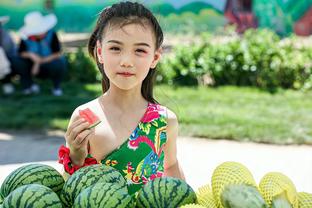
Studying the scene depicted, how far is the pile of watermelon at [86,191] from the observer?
1914mm

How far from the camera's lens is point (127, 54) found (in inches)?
97.5

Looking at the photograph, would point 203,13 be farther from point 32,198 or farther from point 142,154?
point 32,198

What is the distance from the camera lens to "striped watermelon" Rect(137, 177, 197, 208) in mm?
1995

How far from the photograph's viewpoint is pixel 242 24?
12.7m

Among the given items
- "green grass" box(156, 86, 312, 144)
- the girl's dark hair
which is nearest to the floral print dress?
the girl's dark hair

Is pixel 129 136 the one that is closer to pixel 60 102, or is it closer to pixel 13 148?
pixel 13 148

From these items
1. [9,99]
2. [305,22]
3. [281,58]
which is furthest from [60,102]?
[305,22]

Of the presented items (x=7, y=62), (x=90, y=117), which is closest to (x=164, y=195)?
(x=90, y=117)

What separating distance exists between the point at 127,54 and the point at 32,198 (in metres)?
0.82

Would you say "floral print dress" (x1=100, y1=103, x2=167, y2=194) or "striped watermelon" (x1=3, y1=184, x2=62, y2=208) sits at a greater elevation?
"striped watermelon" (x1=3, y1=184, x2=62, y2=208)

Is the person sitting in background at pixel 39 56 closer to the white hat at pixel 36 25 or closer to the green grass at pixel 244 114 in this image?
the white hat at pixel 36 25

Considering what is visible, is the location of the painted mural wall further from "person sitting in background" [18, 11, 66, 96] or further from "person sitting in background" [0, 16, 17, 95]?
"person sitting in background" [18, 11, 66, 96]

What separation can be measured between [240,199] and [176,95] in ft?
21.9

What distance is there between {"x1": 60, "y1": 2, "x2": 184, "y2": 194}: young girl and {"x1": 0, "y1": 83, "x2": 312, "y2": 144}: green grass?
9.21 feet
